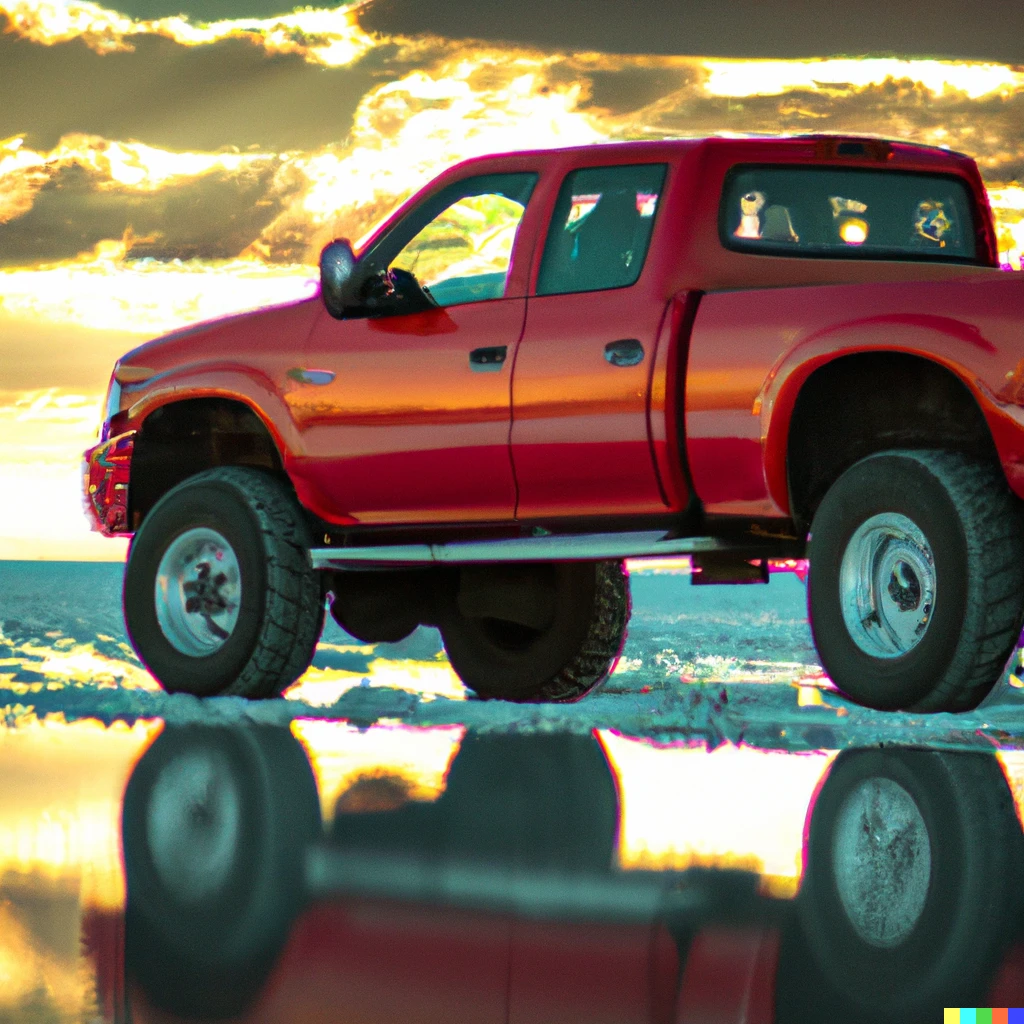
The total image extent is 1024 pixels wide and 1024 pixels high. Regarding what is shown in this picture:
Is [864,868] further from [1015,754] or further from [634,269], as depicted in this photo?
[634,269]

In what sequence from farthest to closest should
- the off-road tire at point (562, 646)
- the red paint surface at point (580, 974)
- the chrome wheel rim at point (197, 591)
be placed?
the off-road tire at point (562, 646) < the chrome wheel rim at point (197, 591) < the red paint surface at point (580, 974)

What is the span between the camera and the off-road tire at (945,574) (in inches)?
263

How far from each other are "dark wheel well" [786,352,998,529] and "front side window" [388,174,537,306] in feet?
4.86

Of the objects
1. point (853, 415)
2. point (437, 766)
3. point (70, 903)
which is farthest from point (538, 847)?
point (853, 415)

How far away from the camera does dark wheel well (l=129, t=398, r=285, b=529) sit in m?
9.27

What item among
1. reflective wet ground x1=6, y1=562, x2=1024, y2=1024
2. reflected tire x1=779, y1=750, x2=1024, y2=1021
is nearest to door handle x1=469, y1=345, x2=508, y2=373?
reflective wet ground x1=6, y1=562, x2=1024, y2=1024

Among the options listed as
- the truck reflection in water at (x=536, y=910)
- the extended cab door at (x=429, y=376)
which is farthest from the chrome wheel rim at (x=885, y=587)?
the extended cab door at (x=429, y=376)

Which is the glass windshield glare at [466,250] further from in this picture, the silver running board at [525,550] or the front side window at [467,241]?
the silver running board at [525,550]

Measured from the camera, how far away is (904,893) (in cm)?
431

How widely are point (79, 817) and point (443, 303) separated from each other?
3451 mm

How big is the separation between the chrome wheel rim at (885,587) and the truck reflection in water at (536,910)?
80 cm

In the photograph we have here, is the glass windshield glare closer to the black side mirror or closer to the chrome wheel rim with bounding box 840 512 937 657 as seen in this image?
the black side mirror

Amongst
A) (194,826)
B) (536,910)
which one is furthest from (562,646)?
(536,910)

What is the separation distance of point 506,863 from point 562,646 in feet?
16.2
